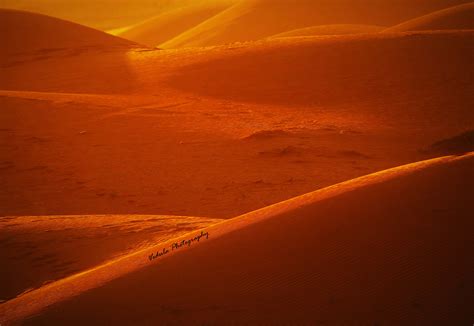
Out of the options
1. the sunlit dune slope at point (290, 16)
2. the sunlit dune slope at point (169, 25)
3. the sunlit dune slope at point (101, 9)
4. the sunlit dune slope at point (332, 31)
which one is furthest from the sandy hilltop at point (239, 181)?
the sunlit dune slope at point (101, 9)

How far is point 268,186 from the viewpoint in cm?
832

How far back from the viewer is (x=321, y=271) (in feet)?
12.0

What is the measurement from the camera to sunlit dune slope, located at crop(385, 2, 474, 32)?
93.8 ft

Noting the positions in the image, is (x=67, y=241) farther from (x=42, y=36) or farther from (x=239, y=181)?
(x=42, y=36)

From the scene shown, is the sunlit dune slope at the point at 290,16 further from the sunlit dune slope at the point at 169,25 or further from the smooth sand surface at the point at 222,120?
the smooth sand surface at the point at 222,120

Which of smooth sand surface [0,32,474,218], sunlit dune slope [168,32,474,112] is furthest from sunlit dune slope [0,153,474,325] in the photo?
sunlit dune slope [168,32,474,112]

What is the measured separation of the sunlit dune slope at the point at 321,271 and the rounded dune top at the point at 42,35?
21.4 meters

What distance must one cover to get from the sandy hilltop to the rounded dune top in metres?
0.21

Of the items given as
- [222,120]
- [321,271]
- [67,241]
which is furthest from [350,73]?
[321,271]

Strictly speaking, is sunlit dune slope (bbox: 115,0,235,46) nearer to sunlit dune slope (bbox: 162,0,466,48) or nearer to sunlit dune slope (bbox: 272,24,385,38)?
sunlit dune slope (bbox: 162,0,466,48)

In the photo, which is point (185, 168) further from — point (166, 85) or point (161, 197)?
point (166, 85)

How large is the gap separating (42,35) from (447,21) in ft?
74.5

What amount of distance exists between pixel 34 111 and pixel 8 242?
815 centimetres

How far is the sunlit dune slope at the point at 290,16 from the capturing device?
4628 cm
